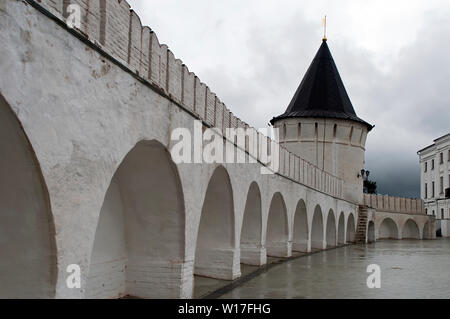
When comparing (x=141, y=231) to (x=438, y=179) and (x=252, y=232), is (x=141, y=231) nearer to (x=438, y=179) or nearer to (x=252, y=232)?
(x=252, y=232)

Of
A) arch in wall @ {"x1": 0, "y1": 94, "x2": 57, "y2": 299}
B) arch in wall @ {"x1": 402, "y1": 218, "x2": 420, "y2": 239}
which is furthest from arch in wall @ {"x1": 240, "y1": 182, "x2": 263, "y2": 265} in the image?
arch in wall @ {"x1": 402, "y1": 218, "x2": 420, "y2": 239}

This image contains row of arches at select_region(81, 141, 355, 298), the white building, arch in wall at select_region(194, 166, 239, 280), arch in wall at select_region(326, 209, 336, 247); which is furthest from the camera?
the white building

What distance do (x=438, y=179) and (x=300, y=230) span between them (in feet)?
114

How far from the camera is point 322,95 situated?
102 feet

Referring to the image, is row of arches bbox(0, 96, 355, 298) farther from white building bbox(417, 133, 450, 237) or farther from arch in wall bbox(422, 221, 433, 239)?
white building bbox(417, 133, 450, 237)

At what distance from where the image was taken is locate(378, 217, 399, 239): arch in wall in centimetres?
3869

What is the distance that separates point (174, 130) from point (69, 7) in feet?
9.58

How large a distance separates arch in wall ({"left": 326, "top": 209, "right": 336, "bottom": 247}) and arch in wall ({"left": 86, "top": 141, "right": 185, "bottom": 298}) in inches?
685

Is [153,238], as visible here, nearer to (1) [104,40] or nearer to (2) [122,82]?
(2) [122,82]

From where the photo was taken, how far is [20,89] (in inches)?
160

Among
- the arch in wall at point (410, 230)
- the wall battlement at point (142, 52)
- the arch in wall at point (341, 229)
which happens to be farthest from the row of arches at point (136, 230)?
the arch in wall at point (410, 230)

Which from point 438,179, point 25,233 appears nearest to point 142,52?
point 25,233

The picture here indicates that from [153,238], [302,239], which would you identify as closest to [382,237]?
[302,239]

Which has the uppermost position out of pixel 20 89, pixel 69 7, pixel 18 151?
pixel 69 7
